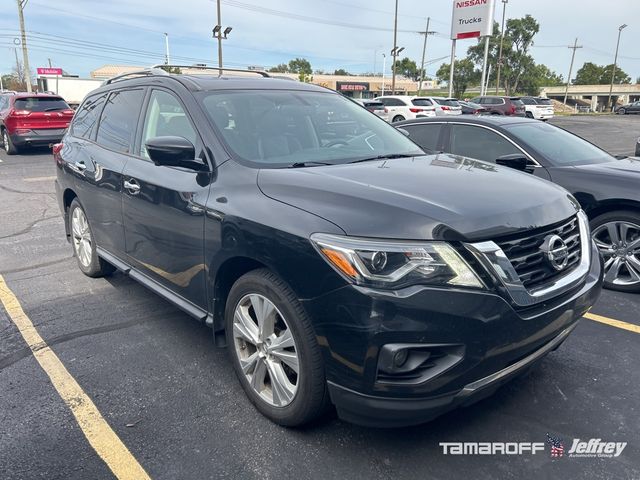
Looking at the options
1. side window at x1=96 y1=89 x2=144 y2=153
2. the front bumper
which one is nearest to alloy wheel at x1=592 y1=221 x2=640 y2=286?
the front bumper

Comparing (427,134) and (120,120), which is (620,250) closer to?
(427,134)

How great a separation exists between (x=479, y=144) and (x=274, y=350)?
395cm

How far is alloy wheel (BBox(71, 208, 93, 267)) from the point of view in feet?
15.5

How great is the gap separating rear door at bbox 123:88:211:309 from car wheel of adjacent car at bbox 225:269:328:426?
40cm

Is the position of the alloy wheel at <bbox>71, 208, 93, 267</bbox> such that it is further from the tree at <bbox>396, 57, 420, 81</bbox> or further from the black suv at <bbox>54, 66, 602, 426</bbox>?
the tree at <bbox>396, 57, 420, 81</bbox>

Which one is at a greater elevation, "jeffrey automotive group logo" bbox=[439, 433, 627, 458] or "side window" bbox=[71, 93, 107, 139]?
"side window" bbox=[71, 93, 107, 139]

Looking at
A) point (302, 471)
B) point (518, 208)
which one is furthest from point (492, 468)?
point (518, 208)

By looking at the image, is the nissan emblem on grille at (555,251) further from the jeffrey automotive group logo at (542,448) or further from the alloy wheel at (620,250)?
the alloy wheel at (620,250)

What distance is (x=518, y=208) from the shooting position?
238 centimetres

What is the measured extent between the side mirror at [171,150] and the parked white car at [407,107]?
24.0 m

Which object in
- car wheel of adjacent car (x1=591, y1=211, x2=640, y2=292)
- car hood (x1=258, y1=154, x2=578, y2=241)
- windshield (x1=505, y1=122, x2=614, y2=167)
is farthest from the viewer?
windshield (x1=505, y1=122, x2=614, y2=167)

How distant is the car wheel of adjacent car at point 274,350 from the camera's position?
2.30m

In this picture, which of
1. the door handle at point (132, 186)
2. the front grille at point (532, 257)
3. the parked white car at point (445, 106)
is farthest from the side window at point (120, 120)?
the parked white car at point (445, 106)

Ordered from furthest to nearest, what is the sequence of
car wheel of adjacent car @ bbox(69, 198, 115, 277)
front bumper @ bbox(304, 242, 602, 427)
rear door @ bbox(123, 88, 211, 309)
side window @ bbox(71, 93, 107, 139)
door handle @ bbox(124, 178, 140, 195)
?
car wheel of adjacent car @ bbox(69, 198, 115, 277) → side window @ bbox(71, 93, 107, 139) → door handle @ bbox(124, 178, 140, 195) → rear door @ bbox(123, 88, 211, 309) → front bumper @ bbox(304, 242, 602, 427)
